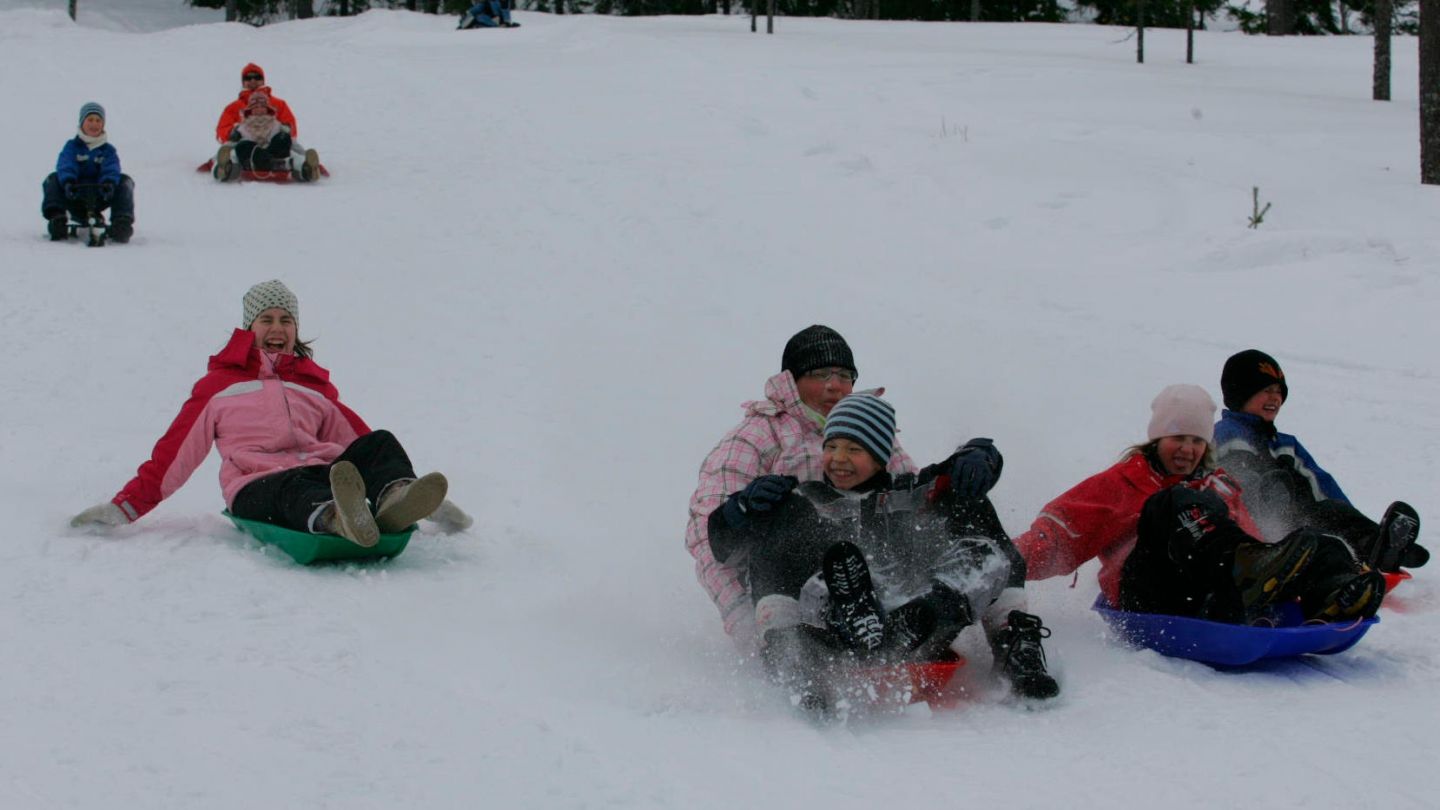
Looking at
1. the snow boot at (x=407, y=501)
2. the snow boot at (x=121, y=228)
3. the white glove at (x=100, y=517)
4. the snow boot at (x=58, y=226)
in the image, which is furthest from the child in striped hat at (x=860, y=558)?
the snow boot at (x=58, y=226)

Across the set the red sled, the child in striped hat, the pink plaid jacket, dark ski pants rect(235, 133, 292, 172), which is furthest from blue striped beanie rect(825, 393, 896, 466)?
the red sled

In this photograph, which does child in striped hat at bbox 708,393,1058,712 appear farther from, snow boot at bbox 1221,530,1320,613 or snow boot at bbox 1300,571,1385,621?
snow boot at bbox 1300,571,1385,621

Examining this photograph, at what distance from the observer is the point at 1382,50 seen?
17.8 m

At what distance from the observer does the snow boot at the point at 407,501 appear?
4855 mm

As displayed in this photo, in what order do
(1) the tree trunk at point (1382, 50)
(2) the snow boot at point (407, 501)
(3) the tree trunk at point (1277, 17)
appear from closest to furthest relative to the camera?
(2) the snow boot at point (407, 501), (1) the tree trunk at point (1382, 50), (3) the tree trunk at point (1277, 17)

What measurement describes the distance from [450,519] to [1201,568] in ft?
8.56

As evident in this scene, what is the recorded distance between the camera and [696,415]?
7613 millimetres

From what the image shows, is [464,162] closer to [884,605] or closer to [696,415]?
[696,415]

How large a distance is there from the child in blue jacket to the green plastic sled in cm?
650

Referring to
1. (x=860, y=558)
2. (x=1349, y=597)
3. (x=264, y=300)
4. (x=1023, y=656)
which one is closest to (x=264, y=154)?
(x=264, y=300)

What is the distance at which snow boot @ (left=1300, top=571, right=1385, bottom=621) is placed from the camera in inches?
162

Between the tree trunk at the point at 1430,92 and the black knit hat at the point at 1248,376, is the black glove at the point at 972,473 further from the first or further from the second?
the tree trunk at the point at 1430,92

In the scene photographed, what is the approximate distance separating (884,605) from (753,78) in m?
14.5

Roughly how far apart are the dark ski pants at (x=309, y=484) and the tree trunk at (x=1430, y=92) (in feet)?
33.1
